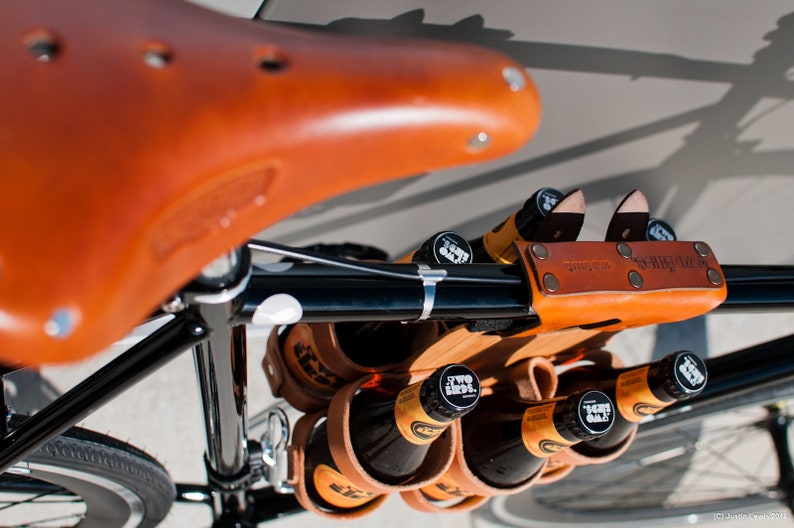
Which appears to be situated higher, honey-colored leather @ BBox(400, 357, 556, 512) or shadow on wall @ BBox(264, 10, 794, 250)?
shadow on wall @ BBox(264, 10, 794, 250)

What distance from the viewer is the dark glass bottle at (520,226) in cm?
62

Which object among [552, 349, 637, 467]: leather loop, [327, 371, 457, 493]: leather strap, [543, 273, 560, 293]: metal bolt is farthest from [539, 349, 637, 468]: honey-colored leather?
[543, 273, 560, 293]: metal bolt

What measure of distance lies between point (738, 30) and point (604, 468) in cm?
70

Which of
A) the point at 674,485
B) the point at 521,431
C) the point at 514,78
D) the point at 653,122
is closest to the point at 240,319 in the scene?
the point at 514,78

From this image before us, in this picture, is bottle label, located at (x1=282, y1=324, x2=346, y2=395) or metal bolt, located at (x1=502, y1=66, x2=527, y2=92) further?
bottle label, located at (x1=282, y1=324, x2=346, y2=395)

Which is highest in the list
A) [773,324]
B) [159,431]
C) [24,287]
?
[773,324]

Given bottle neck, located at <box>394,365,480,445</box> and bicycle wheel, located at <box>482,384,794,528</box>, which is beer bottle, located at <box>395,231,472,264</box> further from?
bicycle wheel, located at <box>482,384,794,528</box>

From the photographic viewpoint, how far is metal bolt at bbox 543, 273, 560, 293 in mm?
510

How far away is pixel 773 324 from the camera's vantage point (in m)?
1.38

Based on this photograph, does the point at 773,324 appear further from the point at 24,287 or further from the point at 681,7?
the point at 24,287

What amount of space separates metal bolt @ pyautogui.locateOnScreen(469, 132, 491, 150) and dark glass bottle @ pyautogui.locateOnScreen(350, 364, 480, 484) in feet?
0.85

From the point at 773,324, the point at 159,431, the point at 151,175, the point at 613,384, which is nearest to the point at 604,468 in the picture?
the point at 773,324

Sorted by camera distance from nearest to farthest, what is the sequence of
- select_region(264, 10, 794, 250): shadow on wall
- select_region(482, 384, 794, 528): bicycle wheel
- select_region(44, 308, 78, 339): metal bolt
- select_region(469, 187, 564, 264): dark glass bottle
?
select_region(44, 308, 78, 339): metal bolt → select_region(469, 187, 564, 264): dark glass bottle → select_region(264, 10, 794, 250): shadow on wall → select_region(482, 384, 794, 528): bicycle wheel

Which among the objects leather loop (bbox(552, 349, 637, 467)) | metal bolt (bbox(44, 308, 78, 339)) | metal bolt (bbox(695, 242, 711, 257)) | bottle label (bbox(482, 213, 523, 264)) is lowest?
metal bolt (bbox(44, 308, 78, 339))
